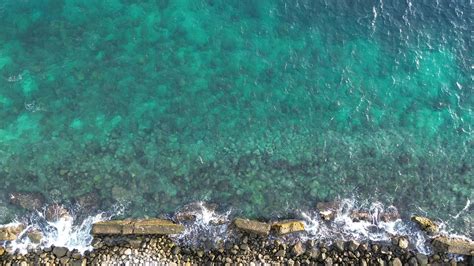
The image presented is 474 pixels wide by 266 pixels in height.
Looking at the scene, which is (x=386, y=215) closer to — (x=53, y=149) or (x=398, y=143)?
(x=398, y=143)

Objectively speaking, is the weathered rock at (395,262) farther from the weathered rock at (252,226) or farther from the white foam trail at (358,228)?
the weathered rock at (252,226)

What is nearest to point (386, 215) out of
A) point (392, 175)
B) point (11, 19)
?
point (392, 175)

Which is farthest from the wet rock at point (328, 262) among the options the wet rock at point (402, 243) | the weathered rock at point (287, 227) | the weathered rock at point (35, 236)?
the weathered rock at point (35, 236)

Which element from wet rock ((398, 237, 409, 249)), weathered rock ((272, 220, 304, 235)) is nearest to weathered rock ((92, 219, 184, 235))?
weathered rock ((272, 220, 304, 235))

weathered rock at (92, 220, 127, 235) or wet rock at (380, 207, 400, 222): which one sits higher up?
wet rock at (380, 207, 400, 222)

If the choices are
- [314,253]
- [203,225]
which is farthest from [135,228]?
[314,253]

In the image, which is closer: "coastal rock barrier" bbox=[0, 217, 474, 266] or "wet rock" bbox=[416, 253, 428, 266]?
"coastal rock barrier" bbox=[0, 217, 474, 266]

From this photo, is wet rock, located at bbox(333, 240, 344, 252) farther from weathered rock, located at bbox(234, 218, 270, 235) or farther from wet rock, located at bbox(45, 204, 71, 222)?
wet rock, located at bbox(45, 204, 71, 222)

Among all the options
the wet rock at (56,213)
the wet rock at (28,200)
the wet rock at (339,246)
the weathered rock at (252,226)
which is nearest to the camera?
the weathered rock at (252,226)
